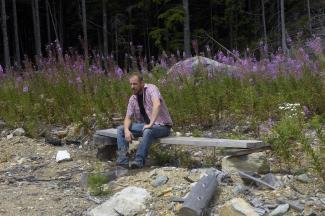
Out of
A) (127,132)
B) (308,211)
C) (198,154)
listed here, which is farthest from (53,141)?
(308,211)

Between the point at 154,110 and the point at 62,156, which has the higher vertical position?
the point at 154,110

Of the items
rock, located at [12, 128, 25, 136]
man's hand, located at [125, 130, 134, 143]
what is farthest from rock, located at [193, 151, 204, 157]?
rock, located at [12, 128, 25, 136]

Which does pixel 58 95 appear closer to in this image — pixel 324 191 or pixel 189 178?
pixel 189 178

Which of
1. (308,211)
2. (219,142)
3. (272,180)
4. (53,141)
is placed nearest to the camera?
(308,211)

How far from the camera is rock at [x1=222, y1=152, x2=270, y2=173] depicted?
5832mm

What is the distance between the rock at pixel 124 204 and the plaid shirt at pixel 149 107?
1.69 metres

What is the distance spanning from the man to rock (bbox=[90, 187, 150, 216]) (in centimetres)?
116

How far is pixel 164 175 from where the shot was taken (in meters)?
5.96

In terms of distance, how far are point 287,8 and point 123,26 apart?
9837 millimetres

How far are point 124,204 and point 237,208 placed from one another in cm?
115

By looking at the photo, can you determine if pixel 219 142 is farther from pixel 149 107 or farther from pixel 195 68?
pixel 195 68

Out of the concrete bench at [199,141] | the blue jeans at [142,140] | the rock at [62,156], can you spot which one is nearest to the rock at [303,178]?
the concrete bench at [199,141]

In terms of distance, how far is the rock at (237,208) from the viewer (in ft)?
15.7

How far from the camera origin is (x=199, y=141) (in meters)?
6.21
